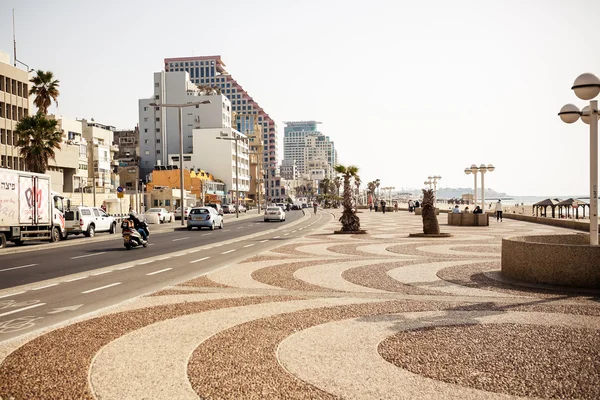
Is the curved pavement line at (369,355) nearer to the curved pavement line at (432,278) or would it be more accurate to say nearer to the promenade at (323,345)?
the promenade at (323,345)

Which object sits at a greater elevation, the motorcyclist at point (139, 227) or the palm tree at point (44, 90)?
the palm tree at point (44, 90)

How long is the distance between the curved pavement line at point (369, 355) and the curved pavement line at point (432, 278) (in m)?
1.96

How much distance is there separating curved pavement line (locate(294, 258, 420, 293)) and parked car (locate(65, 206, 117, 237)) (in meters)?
19.7

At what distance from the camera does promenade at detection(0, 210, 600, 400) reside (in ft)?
16.0

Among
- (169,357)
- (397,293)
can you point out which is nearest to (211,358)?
(169,357)

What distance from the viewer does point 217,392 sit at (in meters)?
4.75

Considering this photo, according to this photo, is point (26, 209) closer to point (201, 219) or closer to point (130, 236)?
point (130, 236)

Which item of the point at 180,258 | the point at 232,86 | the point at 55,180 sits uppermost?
the point at 232,86

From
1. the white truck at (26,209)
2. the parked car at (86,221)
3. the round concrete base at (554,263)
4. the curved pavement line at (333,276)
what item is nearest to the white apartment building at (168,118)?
the parked car at (86,221)

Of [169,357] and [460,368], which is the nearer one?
[460,368]

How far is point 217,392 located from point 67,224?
2697cm

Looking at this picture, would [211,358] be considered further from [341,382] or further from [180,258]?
[180,258]

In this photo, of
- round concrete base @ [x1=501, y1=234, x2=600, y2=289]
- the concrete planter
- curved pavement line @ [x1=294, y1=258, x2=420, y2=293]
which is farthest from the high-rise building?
round concrete base @ [x1=501, y1=234, x2=600, y2=289]

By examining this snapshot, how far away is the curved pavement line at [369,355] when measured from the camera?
4.75 metres
